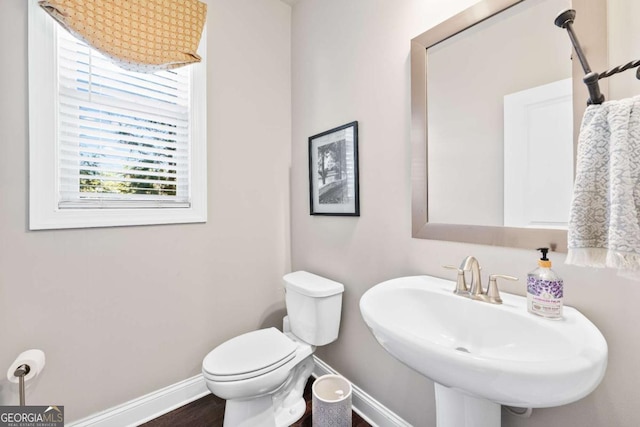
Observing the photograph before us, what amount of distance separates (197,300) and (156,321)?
0.74 ft

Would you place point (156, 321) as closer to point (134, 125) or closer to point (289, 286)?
point (289, 286)

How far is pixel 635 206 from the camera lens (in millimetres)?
569

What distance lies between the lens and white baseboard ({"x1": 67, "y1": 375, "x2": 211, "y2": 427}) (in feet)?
4.39

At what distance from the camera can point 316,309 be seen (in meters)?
1.47

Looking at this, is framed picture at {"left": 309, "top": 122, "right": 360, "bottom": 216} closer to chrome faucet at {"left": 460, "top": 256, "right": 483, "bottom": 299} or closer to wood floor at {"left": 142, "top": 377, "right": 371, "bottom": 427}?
chrome faucet at {"left": 460, "top": 256, "right": 483, "bottom": 299}

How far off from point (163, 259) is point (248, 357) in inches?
29.1

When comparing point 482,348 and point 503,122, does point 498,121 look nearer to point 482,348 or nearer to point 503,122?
point 503,122

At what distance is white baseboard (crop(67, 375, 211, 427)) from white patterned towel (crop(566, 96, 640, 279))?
1.89 m

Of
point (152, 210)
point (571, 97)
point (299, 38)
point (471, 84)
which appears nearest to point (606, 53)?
point (571, 97)

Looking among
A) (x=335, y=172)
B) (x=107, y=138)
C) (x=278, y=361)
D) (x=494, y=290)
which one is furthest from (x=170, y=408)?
(x=494, y=290)

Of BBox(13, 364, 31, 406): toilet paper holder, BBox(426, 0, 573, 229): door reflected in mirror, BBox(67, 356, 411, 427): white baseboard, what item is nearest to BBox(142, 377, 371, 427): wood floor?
BBox(67, 356, 411, 427): white baseboard

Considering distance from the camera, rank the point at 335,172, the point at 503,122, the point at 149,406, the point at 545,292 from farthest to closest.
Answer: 1. the point at 335,172
2. the point at 149,406
3. the point at 503,122
4. the point at 545,292

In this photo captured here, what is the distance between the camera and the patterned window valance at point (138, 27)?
4.00 feet

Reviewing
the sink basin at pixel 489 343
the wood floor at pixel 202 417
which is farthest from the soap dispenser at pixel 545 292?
the wood floor at pixel 202 417
